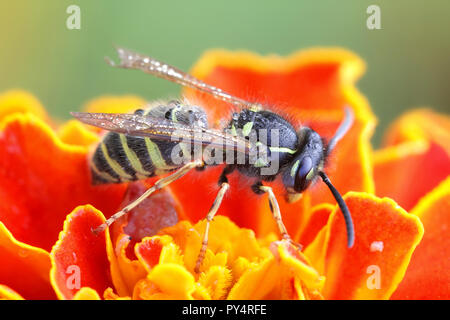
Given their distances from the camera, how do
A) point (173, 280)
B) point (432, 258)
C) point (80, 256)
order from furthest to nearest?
1. point (432, 258)
2. point (80, 256)
3. point (173, 280)

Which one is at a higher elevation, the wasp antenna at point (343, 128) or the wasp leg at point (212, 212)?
the wasp antenna at point (343, 128)

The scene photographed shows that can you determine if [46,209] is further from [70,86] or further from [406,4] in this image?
[406,4]

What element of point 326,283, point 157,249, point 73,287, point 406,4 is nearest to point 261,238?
point 326,283

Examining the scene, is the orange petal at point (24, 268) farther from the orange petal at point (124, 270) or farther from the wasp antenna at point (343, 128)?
the wasp antenna at point (343, 128)

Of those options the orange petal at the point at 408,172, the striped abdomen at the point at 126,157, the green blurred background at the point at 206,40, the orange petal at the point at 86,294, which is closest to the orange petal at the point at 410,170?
the orange petal at the point at 408,172

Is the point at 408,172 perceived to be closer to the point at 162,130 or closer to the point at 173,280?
the point at 162,130

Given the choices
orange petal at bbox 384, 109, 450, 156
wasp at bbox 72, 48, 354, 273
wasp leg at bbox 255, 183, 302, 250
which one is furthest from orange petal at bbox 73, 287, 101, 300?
orange petal at bbox 384, 109, 450, 156

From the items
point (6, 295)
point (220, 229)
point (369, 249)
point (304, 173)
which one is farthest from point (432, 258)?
point (6, 295)

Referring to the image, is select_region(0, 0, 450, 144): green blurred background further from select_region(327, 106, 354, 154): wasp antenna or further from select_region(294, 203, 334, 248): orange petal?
select_region(294, 203, 334, 248): orange petal
